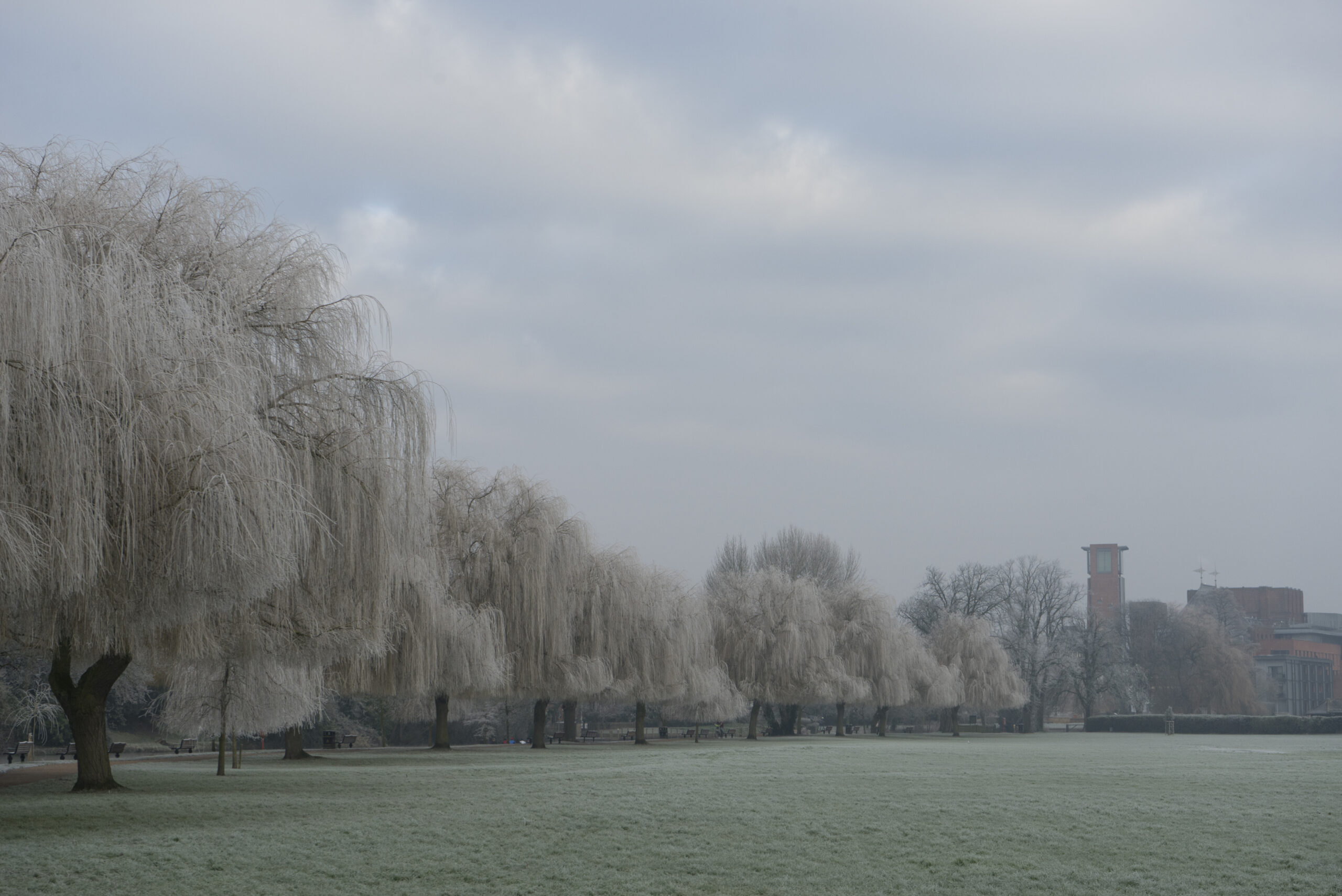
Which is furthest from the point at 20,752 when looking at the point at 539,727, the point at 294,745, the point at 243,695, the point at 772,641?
the point at 772,641

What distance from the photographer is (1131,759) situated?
2991cm

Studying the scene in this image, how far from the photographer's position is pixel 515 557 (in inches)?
1294

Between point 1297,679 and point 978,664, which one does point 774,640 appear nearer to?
point 978,664

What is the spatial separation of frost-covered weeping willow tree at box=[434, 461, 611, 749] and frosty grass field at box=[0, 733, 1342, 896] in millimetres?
10071

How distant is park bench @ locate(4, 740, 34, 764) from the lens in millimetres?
29772

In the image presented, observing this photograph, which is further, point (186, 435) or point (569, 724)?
point (569, 724)

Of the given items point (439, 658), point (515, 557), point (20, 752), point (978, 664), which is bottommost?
point (20, 752)

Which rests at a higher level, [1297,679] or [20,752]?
[20,752]

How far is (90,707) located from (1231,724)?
2901 inches

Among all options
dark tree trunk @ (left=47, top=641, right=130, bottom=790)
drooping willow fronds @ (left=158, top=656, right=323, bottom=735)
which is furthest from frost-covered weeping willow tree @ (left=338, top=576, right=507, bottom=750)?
dark tree trunk @ (left=47, top=641, right=130, bottom=790)

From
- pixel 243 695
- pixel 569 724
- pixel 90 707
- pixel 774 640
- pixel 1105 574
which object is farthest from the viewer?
pixel 1105 574

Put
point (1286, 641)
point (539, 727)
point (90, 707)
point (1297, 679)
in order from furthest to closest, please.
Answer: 1. point (1286, 641)
2. point (1297, 679)
3. point (539, 727)
4. point (90, 707)

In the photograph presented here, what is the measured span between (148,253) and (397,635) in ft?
43.6

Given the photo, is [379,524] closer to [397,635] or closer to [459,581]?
[397,635]
